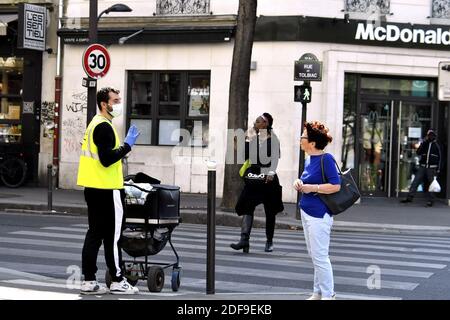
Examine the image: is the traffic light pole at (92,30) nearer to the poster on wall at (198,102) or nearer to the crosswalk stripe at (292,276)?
the poster on wall at (198,102)

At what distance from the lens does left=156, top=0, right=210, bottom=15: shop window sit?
790 inches

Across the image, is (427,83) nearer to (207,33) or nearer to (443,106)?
(443,106)

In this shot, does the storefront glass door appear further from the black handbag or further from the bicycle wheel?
the black handbag

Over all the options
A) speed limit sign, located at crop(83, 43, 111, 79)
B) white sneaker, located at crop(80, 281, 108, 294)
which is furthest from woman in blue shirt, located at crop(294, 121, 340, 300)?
speed limit sign, located at crop(83, 43, 111, 79)

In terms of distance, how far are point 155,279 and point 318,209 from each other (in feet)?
6.25

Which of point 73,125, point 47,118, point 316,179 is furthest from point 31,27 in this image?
point 316,179

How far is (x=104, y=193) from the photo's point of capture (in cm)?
693

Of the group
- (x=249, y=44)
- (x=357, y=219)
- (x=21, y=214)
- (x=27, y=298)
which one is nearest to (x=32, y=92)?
(x=21, y=214)

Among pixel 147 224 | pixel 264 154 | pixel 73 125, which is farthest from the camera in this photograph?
pixel 73 125

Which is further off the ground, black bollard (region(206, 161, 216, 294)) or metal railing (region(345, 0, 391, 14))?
metal railing (region(345, 0, 391, 14))

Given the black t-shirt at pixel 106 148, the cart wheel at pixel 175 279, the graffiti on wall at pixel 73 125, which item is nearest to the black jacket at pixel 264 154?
the cart wheel at pixel 175 279

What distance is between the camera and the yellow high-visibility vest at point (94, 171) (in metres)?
6.93

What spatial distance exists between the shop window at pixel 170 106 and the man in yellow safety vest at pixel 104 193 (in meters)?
13.2

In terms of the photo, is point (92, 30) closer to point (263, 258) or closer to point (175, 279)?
point (263, 258)
